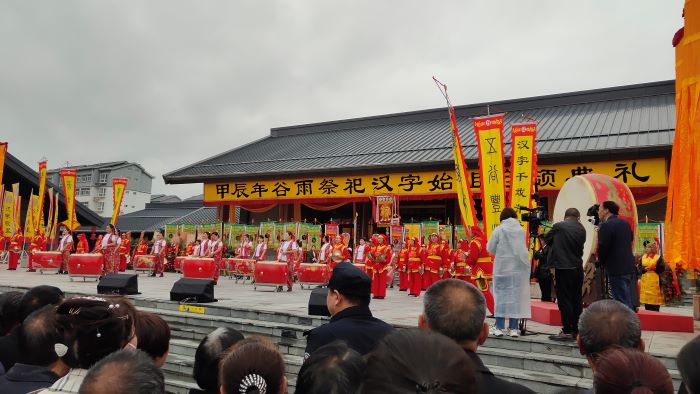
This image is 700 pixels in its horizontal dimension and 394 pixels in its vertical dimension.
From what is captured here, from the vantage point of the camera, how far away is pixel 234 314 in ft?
23.6

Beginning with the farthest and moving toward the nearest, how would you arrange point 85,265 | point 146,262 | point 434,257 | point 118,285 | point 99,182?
point 99,182 → point 146,262 → point 85,265 → point 434,257 → point 118,285

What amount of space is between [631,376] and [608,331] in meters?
0.77

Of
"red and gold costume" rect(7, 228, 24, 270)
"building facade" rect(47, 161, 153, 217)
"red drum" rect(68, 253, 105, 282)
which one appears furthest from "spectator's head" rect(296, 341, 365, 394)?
"building facade" rect(47, 161, 153, 217)

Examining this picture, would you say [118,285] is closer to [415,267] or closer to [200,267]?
[200,267]

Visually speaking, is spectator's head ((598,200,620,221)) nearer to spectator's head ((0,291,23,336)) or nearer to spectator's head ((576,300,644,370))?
spectator's head ((576,300,644,370))

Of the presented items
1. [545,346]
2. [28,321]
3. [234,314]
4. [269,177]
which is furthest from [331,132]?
[28,321]

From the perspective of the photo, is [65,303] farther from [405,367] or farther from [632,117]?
[632,117]

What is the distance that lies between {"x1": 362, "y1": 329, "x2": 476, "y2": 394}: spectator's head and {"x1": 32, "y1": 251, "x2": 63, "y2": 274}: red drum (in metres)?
17.7

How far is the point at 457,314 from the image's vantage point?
1938 millimetres

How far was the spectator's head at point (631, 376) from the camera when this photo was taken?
1420 millimetres

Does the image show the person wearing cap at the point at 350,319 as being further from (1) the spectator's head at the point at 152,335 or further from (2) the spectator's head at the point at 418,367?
(2) the spectator's head at the point at 418,367

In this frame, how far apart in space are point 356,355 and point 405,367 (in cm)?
67

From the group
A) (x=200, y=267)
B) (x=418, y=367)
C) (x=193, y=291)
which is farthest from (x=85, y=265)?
(x=418, y=367)

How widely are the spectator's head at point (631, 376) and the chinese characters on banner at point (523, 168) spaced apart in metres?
8.34
